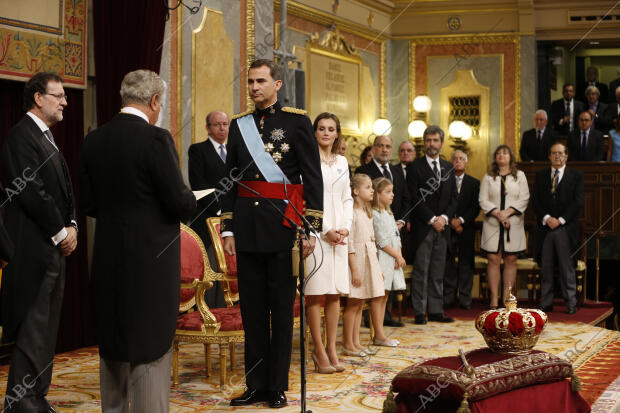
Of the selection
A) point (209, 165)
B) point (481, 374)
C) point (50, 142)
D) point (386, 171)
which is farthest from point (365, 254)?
point (50, 142)

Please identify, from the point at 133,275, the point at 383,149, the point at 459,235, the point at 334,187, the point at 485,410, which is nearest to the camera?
the point at 133,275

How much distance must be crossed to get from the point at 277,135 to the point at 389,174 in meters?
3.14

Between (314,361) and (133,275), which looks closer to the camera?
(133,275)

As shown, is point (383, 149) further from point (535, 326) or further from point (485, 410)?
point (485, 410)

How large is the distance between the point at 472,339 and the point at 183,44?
3.21 m

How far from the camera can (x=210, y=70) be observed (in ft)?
22.8

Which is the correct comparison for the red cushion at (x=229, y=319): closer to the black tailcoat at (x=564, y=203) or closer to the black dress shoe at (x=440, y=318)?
the black dress shoe at (x=440, y=318)

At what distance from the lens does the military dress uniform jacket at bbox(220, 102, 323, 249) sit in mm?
4105

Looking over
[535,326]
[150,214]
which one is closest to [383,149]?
[535,326]

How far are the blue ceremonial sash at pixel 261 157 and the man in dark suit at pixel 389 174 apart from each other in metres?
3.03

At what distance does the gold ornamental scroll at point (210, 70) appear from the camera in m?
6.77

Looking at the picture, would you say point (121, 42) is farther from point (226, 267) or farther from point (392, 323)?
point (392, 323)

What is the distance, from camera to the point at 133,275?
3.00 m

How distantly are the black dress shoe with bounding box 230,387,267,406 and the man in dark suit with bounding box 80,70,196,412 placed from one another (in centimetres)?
109
